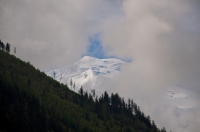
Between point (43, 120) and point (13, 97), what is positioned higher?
point (13, 97)

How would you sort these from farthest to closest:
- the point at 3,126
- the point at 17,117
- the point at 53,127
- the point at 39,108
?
the point at 39,108 < the point at 53,127 < the point at 17,117 < the point at 3,126

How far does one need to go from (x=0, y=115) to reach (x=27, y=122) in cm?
1582

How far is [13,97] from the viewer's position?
7618 inches

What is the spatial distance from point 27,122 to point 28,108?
18100 millimetres

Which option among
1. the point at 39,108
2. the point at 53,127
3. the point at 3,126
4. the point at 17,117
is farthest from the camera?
the point at 39,108

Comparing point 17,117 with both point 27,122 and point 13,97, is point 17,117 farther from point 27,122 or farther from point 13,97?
point 13,97

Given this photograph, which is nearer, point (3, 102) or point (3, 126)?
point (3, 126)

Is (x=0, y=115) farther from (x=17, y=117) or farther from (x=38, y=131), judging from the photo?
(x=38, y=131)

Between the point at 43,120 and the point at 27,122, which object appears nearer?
the point at 27,122

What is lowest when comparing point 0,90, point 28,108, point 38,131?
point 38,131

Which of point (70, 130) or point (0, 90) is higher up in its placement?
point (0, 90)

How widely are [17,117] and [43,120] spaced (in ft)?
60.2

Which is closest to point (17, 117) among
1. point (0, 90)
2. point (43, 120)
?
point (43, 120)

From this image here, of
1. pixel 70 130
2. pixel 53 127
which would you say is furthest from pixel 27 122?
pixel 70 130
